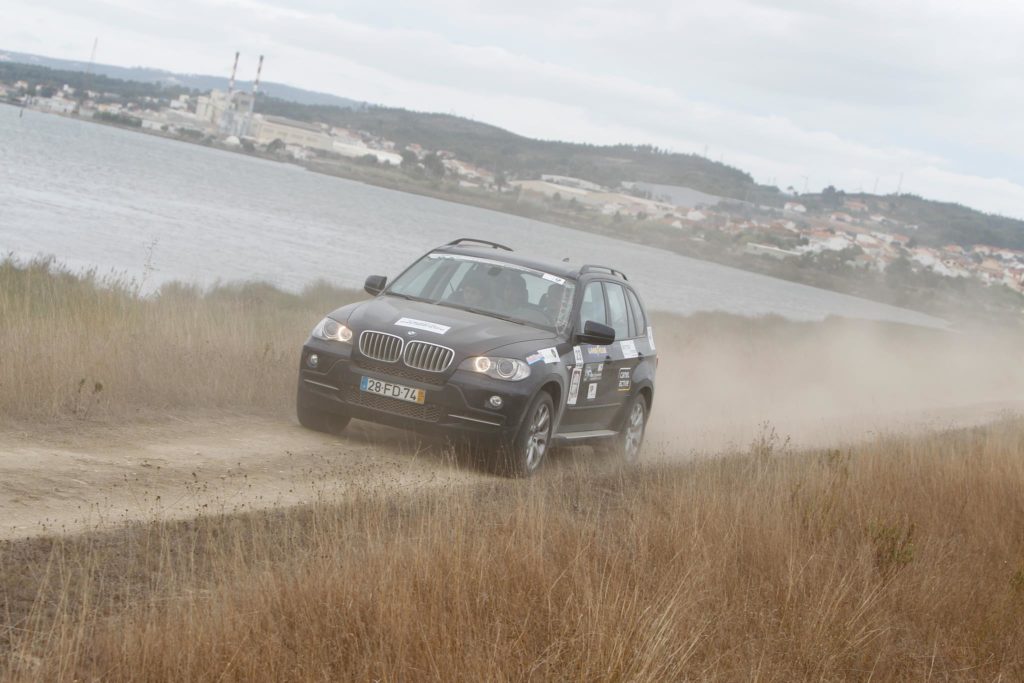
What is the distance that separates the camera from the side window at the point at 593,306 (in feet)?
37.7

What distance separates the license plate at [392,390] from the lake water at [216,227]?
7.35 metres

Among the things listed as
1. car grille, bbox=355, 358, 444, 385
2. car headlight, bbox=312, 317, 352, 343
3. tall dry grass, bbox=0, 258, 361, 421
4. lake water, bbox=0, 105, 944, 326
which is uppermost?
car headlight, bbox=312, 317, 352, 343

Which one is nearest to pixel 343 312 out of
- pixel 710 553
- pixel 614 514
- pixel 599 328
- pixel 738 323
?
pixel 599 328

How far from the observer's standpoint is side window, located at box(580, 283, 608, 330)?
37.7ft

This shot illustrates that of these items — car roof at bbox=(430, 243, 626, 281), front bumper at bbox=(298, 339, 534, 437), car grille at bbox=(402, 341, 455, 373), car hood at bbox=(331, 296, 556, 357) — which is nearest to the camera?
front bumper at bbox=(298, 339, 534, 437)

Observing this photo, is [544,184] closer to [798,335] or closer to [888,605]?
[798,335]

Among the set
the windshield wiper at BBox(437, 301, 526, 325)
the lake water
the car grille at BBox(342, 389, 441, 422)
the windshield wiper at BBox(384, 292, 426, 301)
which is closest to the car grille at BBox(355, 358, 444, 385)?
the car grille at BBox(342, 389, 441, 422)

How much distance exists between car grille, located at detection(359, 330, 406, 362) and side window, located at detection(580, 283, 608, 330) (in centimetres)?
187

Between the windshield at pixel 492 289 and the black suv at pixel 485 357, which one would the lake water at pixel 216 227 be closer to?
the windshield at pixel 492 289

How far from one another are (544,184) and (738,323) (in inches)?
3848

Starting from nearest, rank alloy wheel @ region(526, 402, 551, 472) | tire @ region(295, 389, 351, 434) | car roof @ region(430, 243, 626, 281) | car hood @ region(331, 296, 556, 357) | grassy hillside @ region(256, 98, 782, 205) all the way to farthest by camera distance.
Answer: car hood @ region(331, 296, 556, 357) < alloy wheel @ region(526, 402, 551, 472) < tire @ region(295, 389, 351, 434) < car roof @ region(430, 243, 626, 281) < grassy hillside @ region(256, 98, 782, 205)

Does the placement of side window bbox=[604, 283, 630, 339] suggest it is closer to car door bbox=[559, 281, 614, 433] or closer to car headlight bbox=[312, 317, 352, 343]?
car door bbox=[559, 281, 614, 433]

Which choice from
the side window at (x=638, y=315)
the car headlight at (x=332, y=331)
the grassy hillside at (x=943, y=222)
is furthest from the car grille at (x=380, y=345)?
the grassy hillside at (x=943, y=222)

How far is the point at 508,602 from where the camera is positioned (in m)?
5.71
